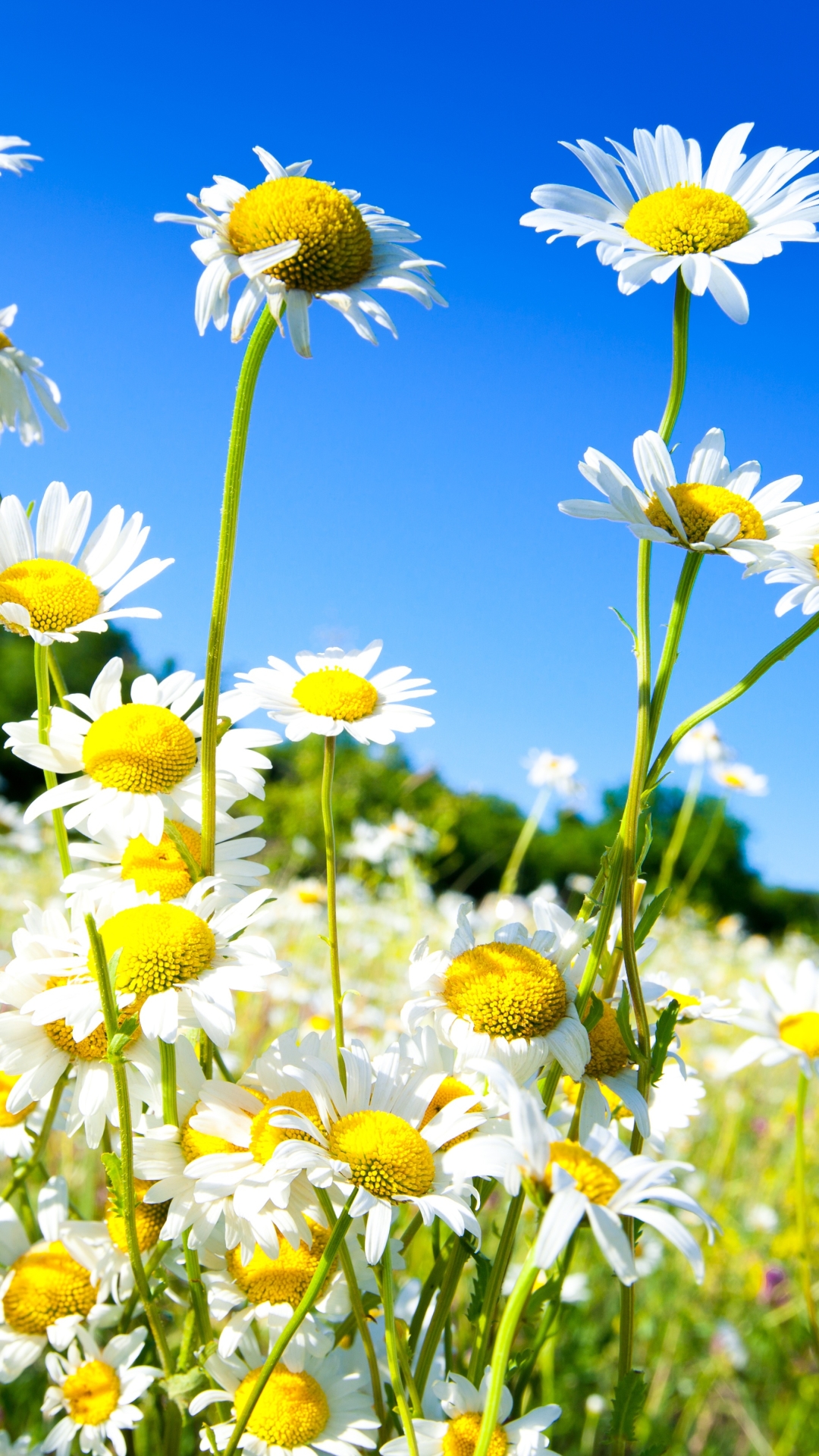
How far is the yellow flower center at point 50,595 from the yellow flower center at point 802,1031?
1098 millimetres

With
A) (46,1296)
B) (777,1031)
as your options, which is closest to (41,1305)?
(46,1296)

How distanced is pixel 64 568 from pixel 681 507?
0.67 m

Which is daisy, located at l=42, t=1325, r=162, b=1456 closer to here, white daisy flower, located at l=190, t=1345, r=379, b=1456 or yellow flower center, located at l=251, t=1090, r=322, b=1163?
white daisy flower, located at l=190, t=1345, r=379, b=1456

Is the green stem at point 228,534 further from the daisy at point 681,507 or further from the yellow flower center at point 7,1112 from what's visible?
the yellow flower center at point 7,1112

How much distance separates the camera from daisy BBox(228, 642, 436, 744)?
1.10 m

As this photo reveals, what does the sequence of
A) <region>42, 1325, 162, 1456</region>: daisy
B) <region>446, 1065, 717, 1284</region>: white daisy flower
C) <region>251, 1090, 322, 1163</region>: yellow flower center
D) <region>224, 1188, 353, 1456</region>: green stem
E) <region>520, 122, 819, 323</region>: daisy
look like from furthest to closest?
<region>42, 1325, 162, 1456</region>: daisy → <region>520, 122, 819, 323</region>: daisy → <region>251, 1090, 322, 1163</region>: yellow flower center → <region>224, 1188, 353, 1456</region>: green stem → <region>446, 1065, 717, 1284</region>: white daisy flower

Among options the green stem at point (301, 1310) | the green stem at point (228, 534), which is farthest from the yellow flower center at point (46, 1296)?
the green stem at point (228, 534)

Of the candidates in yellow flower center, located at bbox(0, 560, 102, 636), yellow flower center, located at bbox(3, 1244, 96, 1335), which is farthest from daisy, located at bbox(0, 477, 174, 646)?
yellow flower center, located at bbox(3, 1244, 96, 1335)

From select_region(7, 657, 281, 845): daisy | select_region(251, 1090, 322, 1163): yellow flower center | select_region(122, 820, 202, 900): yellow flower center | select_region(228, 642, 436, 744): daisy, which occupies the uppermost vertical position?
select_region(228, 642, 436, 744): daisy

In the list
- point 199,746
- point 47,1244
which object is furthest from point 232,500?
point 47,1244

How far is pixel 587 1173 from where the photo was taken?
0.72 metres

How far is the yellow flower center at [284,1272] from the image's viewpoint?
0.98 metres

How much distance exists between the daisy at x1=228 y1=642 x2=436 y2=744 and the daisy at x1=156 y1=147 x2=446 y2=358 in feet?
1.17

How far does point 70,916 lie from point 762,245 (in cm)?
96
